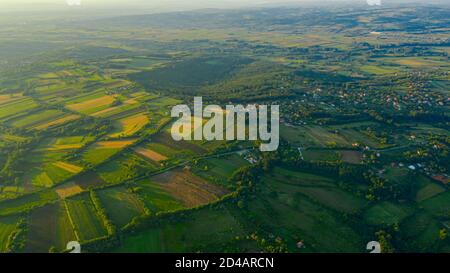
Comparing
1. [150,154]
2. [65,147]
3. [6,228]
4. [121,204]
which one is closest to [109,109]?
[65,147]

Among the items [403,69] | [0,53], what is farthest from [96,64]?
[403,69]

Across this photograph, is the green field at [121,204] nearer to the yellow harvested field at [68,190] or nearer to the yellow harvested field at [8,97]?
the yellow harvested field at [68,190]

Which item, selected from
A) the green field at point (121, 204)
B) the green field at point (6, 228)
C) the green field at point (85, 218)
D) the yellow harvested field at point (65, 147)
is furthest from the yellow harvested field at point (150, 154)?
the green field at point (6, 228)

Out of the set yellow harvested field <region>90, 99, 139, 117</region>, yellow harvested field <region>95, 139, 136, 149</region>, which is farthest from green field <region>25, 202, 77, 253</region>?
yellow harvested field <region>90, 99, 139, 117</region>

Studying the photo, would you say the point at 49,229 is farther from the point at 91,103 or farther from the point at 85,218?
the point at 91,103

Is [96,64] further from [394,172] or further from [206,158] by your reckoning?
[394,172]

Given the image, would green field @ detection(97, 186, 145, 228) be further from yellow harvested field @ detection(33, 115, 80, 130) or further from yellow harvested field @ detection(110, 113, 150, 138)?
yellow harvested field @ detection(33, 115, 80, 130)
